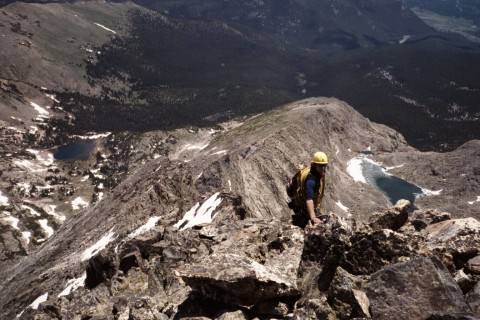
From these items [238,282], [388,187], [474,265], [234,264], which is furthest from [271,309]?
[388,187]

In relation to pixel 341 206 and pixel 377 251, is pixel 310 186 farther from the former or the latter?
pixel 341 206

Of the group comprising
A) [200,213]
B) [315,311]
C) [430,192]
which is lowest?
[430,192]

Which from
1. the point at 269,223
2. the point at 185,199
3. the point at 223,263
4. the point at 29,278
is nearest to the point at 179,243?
the point at 269,223

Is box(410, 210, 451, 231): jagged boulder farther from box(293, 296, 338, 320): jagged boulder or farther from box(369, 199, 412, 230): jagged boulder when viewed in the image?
box(293, 296, 338, 320): jagged boulder


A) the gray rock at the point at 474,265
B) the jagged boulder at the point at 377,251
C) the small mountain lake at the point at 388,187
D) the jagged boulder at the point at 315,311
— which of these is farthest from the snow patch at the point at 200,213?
the small mountain lake at the point at 388,187

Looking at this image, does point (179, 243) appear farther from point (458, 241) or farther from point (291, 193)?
point (458, 241)

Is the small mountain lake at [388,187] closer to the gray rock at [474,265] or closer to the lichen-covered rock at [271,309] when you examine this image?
the gray rock at [474,265]
